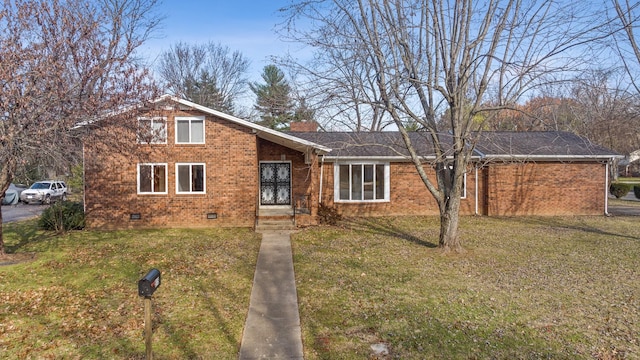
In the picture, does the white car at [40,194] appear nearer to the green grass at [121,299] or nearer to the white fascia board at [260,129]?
the green grass at [121,299]

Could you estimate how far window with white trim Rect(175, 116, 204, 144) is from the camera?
14.2 metres

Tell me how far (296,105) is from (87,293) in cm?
576

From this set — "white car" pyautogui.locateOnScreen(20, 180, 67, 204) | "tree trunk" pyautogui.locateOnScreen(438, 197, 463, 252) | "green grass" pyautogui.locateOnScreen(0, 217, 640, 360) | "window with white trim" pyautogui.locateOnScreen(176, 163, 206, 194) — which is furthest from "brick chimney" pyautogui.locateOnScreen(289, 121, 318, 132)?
"white car" pyautogui.locateOnScreen(20, 180, 67, 204)

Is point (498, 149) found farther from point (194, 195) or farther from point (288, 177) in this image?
point (194, 195)

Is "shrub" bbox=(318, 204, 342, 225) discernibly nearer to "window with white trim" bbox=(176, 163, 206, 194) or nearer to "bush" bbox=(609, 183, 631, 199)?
"window with white trim" bbox=(176, 163, 206, 194)

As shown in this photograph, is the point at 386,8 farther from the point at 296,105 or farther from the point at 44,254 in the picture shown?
the point at 44,254

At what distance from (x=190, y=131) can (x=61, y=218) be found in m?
5.35

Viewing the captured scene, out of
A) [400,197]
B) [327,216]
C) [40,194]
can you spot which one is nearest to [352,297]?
[327,216]

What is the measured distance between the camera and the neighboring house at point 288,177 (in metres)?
14.1

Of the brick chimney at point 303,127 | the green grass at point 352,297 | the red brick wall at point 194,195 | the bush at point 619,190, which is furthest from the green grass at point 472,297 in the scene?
the bush at point 619,190

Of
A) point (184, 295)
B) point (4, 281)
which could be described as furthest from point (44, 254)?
point (184, 295)

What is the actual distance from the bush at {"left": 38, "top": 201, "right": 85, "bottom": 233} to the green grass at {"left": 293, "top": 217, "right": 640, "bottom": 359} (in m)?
8.39

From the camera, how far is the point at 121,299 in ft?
21.5

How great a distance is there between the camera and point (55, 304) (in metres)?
6.29
